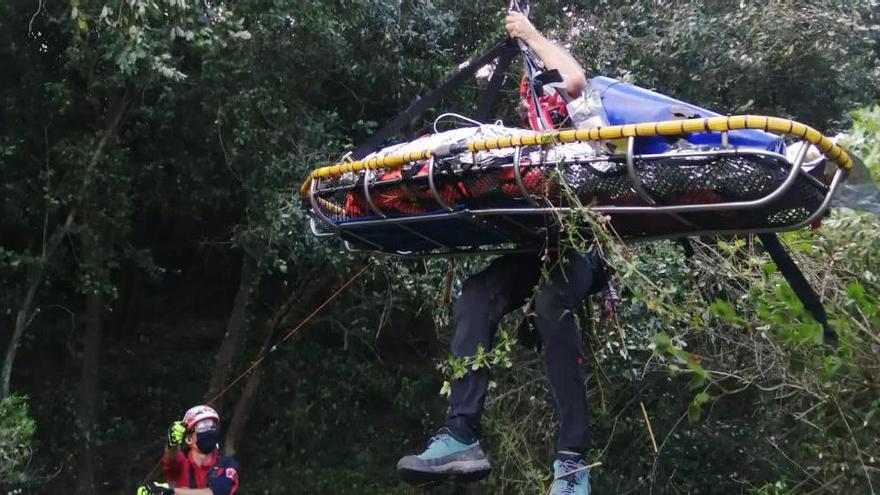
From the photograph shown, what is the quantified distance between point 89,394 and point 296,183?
266 centimetres

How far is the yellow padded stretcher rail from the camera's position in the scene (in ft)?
6.73

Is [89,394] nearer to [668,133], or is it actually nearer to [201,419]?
[201,419]

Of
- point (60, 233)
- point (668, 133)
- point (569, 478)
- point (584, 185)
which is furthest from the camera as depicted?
point (60, 233)

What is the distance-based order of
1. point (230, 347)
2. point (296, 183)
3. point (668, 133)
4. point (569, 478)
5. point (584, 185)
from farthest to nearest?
1. point (230, 347)
2. point (296, 183)
3. point (569, 478)
4. point (584, 185)
5. point (668, 133)

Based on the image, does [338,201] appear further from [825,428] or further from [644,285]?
[825,428]

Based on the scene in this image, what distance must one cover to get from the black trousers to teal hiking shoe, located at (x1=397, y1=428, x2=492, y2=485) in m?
0.03

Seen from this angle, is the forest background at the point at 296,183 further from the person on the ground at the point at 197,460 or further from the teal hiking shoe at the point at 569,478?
the teal hiking shoe at the point at 569,478

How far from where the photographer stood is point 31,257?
604 centimetres

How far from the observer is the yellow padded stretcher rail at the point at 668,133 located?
2051 mm

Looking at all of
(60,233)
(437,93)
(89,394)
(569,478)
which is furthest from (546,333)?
(89,394)

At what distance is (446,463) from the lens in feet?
8.36

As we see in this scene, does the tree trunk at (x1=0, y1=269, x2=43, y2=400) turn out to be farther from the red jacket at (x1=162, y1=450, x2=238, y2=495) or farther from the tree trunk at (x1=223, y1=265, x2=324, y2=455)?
the red jacket at (x1=162, y1=450, x2=238, y2=495)

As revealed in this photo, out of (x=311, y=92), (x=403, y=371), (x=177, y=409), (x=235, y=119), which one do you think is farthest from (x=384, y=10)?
(x=177, y=409)

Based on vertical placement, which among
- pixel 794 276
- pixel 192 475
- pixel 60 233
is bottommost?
pixel 192 475
